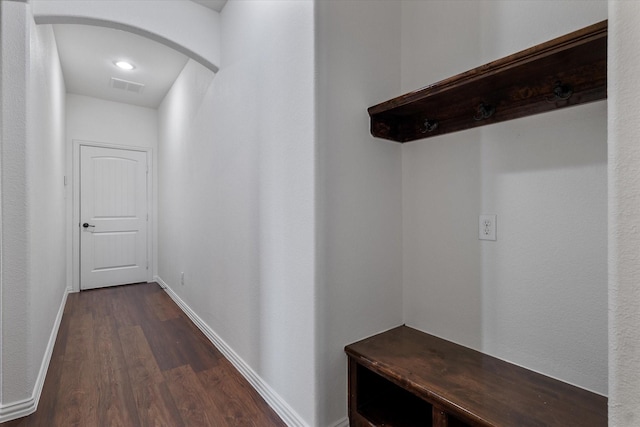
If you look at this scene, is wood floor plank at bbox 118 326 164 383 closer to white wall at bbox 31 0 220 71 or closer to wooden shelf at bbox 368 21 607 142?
wooden shelf at bbox 368 21 607 142

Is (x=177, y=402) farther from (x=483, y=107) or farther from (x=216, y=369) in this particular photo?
(x=483, y=107)

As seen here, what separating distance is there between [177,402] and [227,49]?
2.41m

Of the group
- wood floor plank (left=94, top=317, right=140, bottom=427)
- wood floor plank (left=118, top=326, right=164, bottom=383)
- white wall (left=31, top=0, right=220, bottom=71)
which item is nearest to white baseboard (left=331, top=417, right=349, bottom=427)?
wood floor plank (left=94, top=317, right=140, bottom=427)

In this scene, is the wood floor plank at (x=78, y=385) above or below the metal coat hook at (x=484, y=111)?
below

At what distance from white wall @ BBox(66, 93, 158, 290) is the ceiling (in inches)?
5.4

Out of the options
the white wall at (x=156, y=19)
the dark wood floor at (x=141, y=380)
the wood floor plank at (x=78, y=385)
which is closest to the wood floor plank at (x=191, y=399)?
the dark wood floor at (x=141, y=380)

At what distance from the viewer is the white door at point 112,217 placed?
4.22m

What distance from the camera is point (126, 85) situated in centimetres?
382

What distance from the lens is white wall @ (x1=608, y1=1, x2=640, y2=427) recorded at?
2.21 feet

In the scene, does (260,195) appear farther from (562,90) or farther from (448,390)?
(562,90)

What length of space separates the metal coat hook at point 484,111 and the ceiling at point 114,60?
2.05 meters

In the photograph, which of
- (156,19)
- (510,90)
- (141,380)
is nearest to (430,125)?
(510,90)

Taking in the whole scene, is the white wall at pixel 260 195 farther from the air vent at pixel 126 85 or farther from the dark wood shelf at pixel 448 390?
the air vent at pixel 126 85

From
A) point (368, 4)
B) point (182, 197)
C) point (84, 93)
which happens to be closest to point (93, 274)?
point (182, 197)
